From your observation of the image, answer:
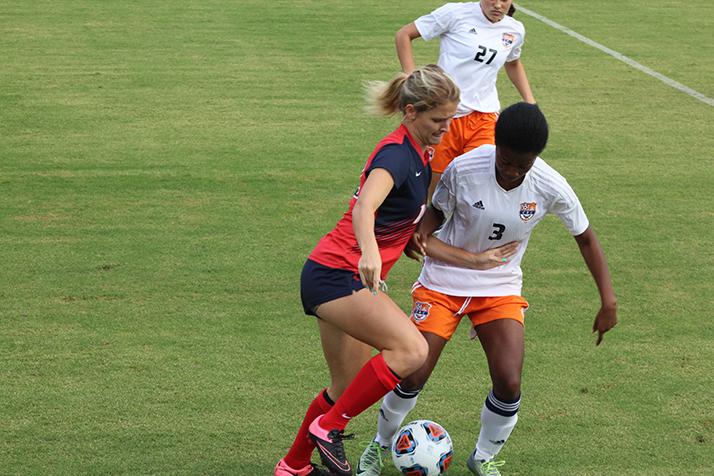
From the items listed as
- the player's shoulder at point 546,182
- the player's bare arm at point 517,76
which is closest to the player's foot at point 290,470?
the player's shoulder at point 546,182

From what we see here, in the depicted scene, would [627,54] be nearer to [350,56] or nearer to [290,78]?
[350,56]

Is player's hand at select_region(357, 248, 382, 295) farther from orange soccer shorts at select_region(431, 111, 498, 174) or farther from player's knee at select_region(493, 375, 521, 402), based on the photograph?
orange soccer shorts at select_region(431, 111, 498, 174)

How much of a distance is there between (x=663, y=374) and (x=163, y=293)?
333 cm

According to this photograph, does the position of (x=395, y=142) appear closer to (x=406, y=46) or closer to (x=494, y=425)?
(x=494, y=425)

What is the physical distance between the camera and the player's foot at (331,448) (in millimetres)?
5199

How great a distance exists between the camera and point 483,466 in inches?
218

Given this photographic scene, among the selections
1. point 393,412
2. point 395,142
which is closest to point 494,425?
point 393,412

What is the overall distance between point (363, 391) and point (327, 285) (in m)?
0.51

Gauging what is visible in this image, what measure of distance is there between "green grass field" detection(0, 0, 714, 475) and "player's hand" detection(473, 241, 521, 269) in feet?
3.25

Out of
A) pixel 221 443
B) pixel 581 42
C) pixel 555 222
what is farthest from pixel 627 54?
pixel 221 443

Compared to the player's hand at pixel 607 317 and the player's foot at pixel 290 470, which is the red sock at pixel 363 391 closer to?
the player's foot at pixel 290 470

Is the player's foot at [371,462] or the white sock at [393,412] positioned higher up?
the white sock at [393,412]

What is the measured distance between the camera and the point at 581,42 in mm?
16359

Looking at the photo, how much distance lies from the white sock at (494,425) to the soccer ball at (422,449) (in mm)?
171
